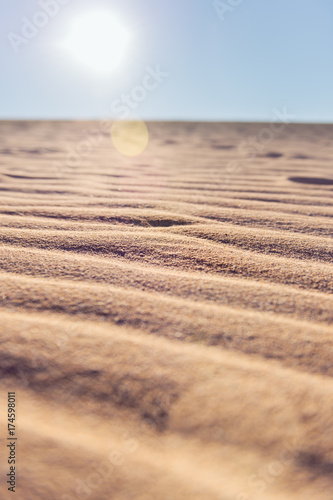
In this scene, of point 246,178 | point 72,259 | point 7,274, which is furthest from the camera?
point 246,178

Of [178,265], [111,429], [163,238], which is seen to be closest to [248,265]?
[178,265]

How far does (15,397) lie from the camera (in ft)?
2.25

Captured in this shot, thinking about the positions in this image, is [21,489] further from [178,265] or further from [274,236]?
[274,236]

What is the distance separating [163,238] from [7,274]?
549 millimetres

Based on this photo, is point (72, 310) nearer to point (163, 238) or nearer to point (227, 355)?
point (227, 355)

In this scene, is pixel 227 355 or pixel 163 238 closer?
pixel 227 355

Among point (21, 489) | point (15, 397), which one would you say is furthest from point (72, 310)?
point (21, 489)

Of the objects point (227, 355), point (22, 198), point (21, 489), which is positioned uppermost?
point (22, 198)

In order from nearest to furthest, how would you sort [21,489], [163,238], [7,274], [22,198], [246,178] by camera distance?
[21,489] < [7,274] < [163,238] < [22,198] < [246,178]

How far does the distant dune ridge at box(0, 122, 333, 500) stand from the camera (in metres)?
0.58

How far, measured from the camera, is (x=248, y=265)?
1121 mm

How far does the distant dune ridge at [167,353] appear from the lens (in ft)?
1.91

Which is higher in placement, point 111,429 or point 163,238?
point 163,238

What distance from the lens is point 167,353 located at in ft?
2.46
